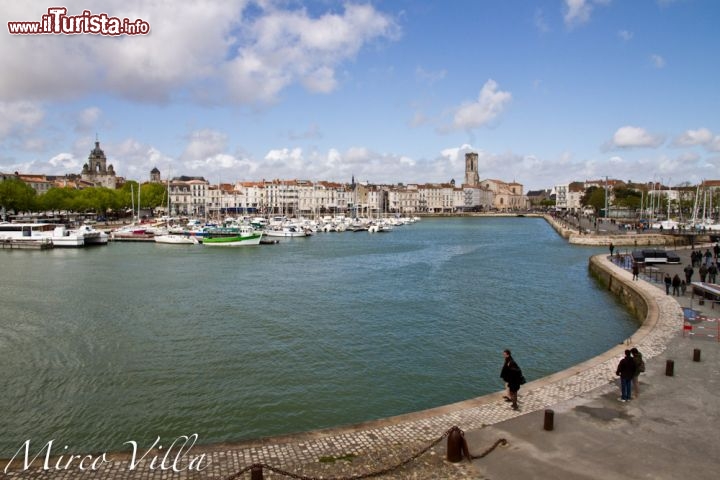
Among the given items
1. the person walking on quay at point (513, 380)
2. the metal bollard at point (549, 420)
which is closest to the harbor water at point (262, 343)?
the person walking on quay at point (513, 380)

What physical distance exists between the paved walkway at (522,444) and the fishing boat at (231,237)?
52.1 m

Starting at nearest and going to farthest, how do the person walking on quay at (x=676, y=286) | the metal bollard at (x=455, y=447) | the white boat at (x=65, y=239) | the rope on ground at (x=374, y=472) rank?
1. the rope on ground at (x=374, y=472)
2. the metal bollard at (x=455, y=447)
3. the person walking on quay at (x=676, y=286)
4. the white boat at (x=65, y=239)

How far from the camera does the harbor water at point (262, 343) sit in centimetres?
1277

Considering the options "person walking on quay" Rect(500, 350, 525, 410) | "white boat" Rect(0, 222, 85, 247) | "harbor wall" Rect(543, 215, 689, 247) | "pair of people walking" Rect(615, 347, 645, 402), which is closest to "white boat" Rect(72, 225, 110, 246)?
"white boat" Rect(0, 222, 85, 247)

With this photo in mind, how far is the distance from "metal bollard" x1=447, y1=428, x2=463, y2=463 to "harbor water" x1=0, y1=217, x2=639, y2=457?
475cm

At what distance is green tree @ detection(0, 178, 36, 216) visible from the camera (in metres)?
74.2

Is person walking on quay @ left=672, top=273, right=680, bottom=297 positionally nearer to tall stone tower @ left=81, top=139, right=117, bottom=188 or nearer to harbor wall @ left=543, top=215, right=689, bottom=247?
harbor wall @ left=543, top=215, right=689, bottom=247

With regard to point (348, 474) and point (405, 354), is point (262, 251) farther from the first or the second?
point (348, 474)

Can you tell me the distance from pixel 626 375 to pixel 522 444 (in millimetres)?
2952

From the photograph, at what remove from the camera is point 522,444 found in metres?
8.47

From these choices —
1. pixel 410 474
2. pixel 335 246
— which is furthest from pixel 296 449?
pixel 335 246

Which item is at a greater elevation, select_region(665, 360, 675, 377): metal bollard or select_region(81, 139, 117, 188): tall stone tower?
select_region(81, 139, 117, 188): tall stone tower

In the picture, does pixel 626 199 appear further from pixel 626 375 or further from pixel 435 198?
pixel 626 375

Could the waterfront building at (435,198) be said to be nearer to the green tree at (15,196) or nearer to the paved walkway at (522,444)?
the green tree at (15,196)
